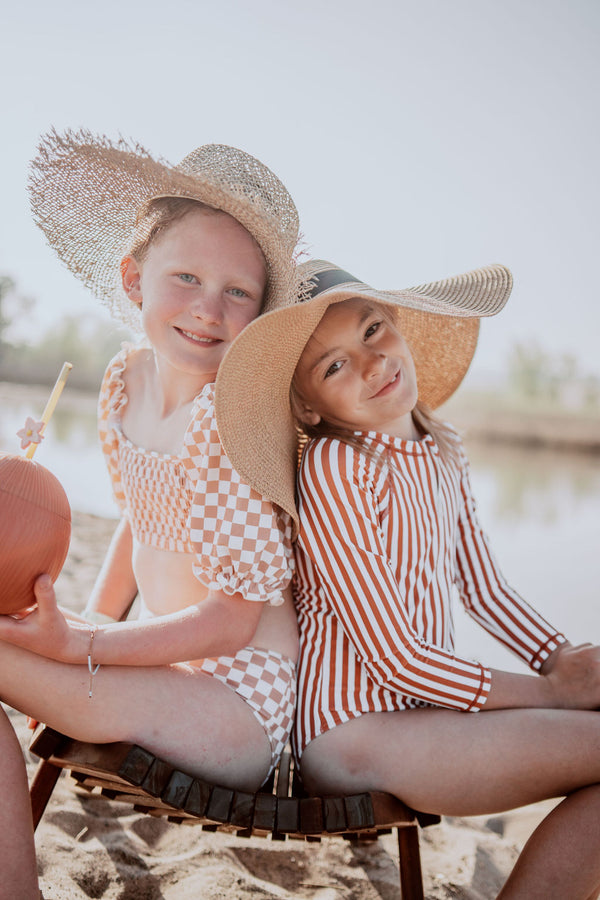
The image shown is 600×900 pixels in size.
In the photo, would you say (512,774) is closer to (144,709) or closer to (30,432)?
(144,709)

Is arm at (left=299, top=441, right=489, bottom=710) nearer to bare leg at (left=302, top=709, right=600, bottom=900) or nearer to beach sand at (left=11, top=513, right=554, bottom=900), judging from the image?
bare leg at (left=302, top=709, right=600, bottom=900)

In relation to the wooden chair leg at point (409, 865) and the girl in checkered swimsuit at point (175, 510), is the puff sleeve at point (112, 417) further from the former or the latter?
the wooden chair leg at point (409, 865)

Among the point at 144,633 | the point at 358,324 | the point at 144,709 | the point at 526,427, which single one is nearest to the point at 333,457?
the point at 358,324

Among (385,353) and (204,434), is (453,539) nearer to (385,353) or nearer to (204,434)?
(385,353)

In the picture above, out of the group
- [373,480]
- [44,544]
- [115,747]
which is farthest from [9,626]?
[373,480]

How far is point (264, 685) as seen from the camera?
1834 millimetres

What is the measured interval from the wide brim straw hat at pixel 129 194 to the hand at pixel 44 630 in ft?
3.10

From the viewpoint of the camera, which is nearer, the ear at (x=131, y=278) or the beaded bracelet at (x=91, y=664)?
the beaded bracelet at (x=91, y=664)

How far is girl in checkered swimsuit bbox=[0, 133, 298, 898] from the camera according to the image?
1629mm

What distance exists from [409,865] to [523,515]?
10278 mm

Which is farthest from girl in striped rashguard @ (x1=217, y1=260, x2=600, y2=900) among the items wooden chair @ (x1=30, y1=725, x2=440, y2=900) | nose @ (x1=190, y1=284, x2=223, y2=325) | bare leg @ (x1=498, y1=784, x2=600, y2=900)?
nose @ (x1=190, y1=284, x2=223, y2=325)

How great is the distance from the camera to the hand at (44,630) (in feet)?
5.18

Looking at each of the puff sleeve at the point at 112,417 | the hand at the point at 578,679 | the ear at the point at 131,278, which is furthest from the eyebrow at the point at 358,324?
the hand at the point at 578,679

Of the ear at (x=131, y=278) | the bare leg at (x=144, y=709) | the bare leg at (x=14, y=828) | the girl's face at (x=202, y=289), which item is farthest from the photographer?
the ear at (x=131, y=278)
